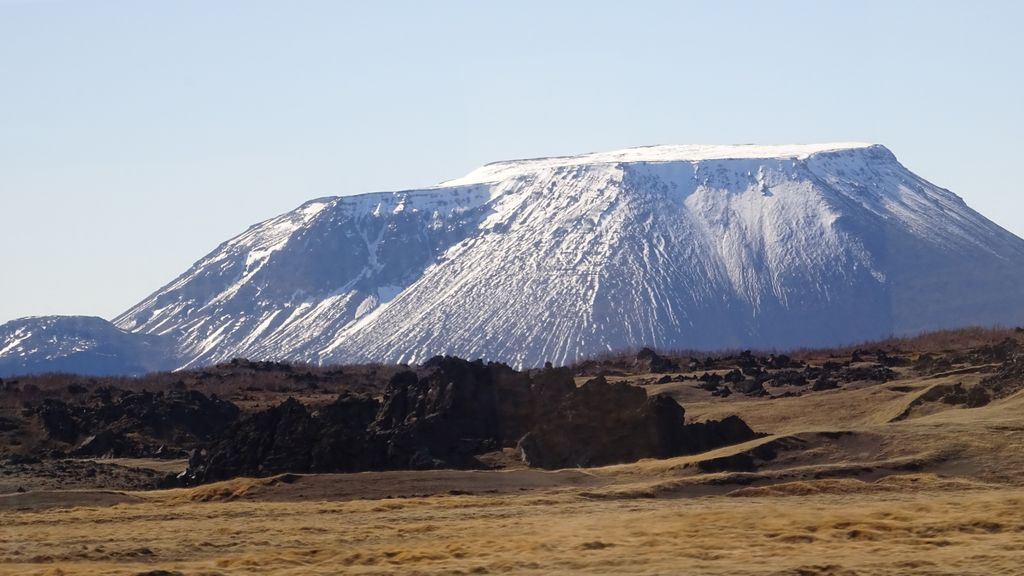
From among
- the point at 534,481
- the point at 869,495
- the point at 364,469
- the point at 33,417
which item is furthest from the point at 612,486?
the point at 33,417

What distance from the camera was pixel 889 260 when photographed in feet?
649

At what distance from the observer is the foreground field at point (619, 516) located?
106 ft

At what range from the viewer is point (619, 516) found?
3959 cm

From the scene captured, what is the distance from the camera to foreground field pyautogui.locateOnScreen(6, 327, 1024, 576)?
106 ft

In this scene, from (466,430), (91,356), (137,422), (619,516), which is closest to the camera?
(619,516)

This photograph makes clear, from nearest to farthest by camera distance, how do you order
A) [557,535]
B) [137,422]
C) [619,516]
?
[557,535], [619,516], [137,422]

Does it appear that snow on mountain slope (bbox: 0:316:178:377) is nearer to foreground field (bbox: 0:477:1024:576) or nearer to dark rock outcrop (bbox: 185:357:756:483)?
dark rock outcrop (bbox: 185:357:756:483)

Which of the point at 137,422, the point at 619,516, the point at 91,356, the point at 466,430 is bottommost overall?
the point at 619,516

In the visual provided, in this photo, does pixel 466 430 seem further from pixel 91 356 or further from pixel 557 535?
pixel 91 356

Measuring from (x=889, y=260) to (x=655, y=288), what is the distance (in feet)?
98.1

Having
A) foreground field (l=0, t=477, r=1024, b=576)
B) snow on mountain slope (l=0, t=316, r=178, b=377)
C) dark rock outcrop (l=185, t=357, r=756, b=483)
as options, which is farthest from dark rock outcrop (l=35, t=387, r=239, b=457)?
snow on mountain slope (l=0, t=316, r=178, b=377)

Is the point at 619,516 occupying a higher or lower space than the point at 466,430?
lower

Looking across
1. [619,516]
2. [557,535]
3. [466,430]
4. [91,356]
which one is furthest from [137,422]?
[91,356]

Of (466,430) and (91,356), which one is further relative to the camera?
(91,356)
